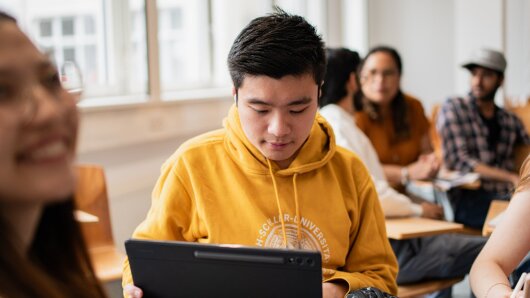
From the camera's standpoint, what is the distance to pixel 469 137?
4242 mm

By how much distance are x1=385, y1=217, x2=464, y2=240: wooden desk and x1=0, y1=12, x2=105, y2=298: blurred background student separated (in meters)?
1.81

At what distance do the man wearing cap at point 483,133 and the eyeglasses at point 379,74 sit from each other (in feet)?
1.28

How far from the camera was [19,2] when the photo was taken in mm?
3383

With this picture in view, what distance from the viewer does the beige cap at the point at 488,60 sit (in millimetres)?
4422

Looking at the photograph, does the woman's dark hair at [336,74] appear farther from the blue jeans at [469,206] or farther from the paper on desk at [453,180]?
the blue jeans at [469,206]

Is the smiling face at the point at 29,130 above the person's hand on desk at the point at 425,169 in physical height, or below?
above

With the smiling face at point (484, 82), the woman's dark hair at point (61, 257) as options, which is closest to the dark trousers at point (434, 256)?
the smiling face at point (484, 82)

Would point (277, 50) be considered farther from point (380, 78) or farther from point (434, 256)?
point (380, 78)

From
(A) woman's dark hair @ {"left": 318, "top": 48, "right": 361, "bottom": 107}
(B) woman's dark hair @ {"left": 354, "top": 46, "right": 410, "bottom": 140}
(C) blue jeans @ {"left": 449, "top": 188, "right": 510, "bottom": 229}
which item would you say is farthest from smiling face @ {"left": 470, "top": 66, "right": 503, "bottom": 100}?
Answer: (A) woman's dark hair @ {"left": 318, "top": 48, "right": 361, "bottom": 107}

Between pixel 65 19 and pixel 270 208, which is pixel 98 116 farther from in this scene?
pixel 270 208

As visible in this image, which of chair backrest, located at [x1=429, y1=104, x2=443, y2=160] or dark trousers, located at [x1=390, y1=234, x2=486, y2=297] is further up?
chair backrest, located at [x1=429, y1=104, x2=443, y2=160]

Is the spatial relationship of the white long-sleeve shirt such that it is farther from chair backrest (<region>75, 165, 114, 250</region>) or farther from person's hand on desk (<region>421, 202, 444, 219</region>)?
chair backrest (<region>75, 165, 114, 250</region>)

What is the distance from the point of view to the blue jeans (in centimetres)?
382

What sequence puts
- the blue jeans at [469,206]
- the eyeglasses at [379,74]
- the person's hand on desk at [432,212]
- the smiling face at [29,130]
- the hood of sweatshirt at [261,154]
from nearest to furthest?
the smiling face at [29,130], the hood of sweatshirt at [261,154], the person's hand on desk at [432,212], the blue jeans at [469,206], the eyeglasses at [379,74]
